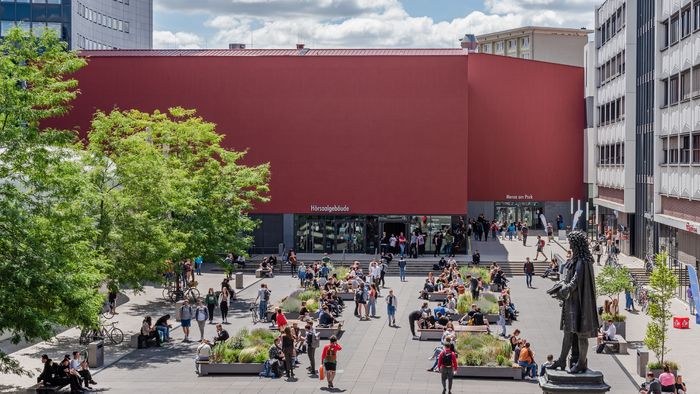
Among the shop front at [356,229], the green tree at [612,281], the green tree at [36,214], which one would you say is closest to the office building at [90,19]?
the shop front at [356,229]

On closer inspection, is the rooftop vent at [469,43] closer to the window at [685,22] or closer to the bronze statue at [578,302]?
the window at [685,22]

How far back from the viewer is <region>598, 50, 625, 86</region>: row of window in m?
66.6

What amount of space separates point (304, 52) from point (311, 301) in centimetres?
2943

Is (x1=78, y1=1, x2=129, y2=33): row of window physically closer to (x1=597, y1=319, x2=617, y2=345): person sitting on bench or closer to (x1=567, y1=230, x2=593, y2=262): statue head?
(x1=597, y1=319, x2=617, y2=345): person sitting on bench

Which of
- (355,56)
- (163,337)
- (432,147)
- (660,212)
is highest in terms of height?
(355,56)

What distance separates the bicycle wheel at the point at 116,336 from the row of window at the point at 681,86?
29060 millimetres

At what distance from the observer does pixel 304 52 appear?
223 ft

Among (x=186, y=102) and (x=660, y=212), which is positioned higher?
(x=186, y=102)

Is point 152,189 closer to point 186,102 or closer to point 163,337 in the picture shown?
point 163,337

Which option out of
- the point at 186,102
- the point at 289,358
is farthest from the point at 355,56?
the point at 289,358

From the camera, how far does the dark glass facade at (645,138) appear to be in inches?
2318

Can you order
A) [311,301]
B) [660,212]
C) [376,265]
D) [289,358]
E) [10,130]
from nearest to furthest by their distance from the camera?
1. [10,130]
2. [289,358]
3. [311,301]
4. [376,265]
5. [660,212]

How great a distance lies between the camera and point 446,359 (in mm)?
26141

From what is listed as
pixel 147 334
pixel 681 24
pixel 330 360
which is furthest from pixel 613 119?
pixel 330 360
